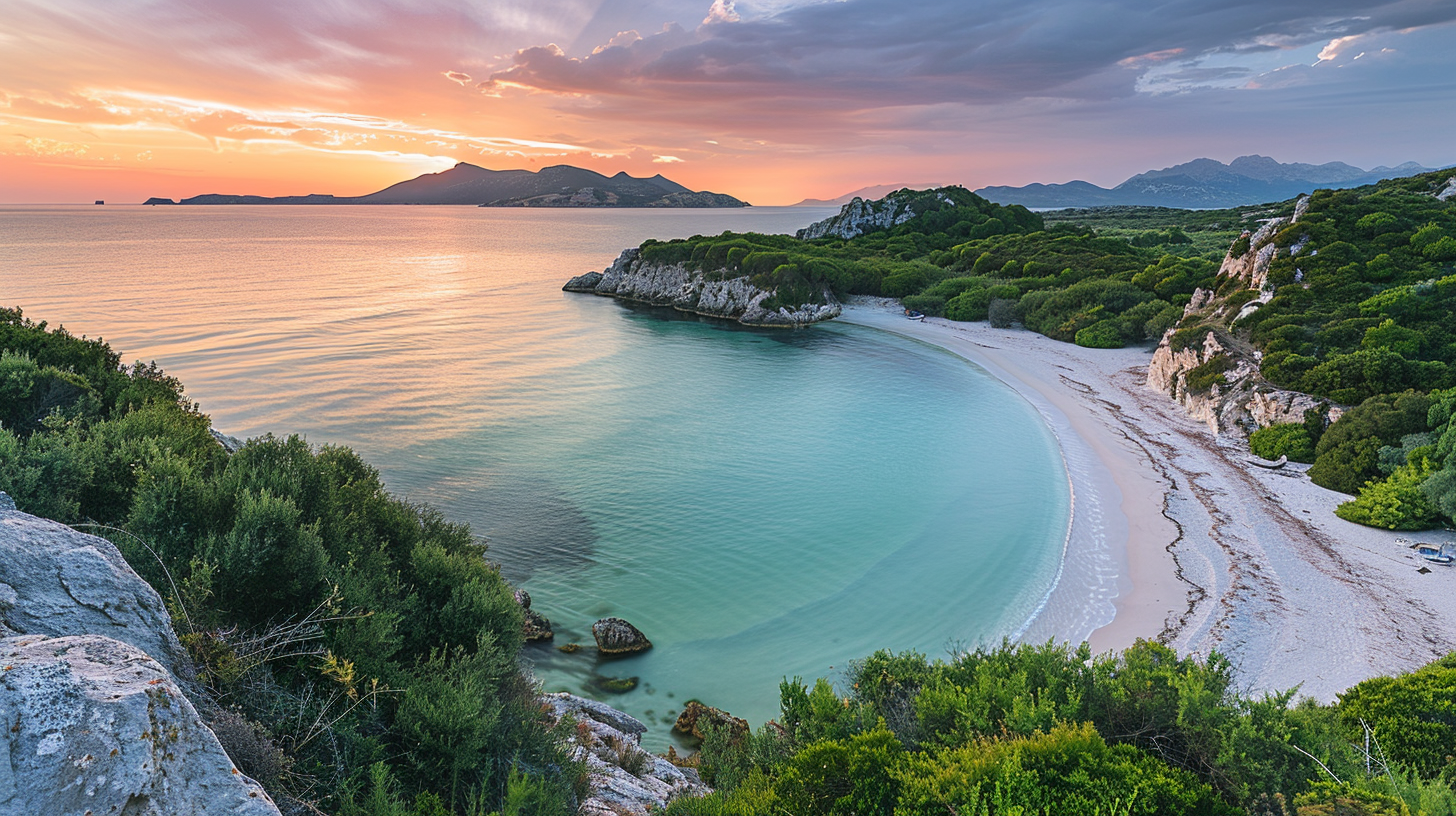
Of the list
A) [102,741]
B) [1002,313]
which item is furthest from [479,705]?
[1002,313]

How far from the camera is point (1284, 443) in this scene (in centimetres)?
1983

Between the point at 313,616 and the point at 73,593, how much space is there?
1.83 m

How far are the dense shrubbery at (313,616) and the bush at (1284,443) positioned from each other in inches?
896

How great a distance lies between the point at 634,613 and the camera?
13680mm

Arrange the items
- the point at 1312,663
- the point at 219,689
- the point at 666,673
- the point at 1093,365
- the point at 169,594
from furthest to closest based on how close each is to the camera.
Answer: the point at 1093,365 → the point at 666,673 → the point at 1312,663 → the point at 169,594 → the point at 219,689

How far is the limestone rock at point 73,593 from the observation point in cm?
376

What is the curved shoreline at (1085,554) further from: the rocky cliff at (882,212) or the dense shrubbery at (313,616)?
the rocky cliff at (882,212)

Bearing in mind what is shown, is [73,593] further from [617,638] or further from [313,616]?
[617,638]

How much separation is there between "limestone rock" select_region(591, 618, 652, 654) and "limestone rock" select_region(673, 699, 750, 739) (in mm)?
1846

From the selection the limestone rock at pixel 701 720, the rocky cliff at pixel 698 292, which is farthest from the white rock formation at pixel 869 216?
the limestone rock at pixel 701 720

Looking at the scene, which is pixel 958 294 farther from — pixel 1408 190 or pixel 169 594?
pixel 169 594

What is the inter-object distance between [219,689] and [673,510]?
14120 mm

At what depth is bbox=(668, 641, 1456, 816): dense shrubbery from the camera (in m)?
5.07

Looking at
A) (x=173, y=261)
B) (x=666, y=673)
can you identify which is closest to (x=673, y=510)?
(x=666, y=673)
